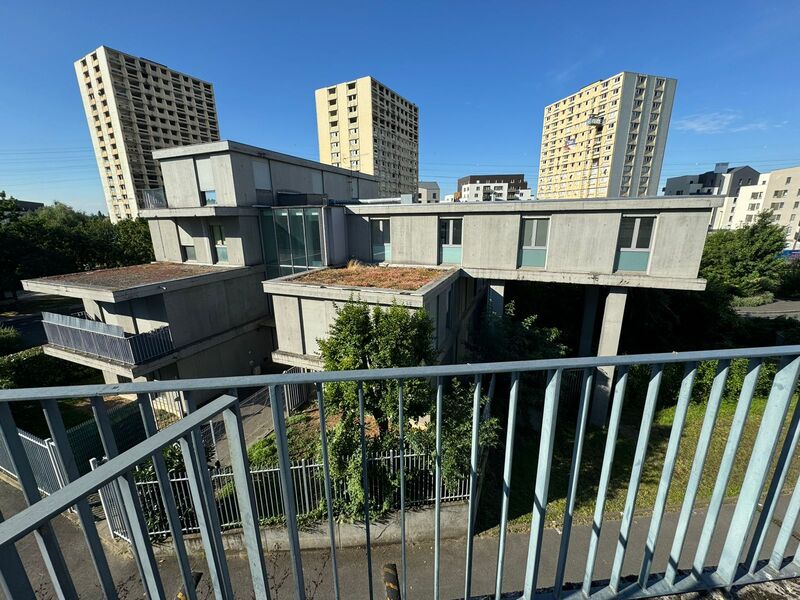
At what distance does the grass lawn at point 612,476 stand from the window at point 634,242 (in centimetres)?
509

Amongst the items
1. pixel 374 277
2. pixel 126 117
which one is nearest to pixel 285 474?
pixel 374 277

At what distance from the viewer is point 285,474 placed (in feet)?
5.18

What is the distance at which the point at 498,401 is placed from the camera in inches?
441

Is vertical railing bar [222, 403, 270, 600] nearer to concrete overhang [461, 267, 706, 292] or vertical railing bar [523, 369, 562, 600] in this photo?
vertical railing bar [523, 369, 562, 600]

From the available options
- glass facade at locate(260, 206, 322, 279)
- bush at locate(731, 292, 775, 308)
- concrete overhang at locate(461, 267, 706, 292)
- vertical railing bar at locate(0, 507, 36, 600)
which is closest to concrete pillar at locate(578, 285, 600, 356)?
concrete overhang at locate(461, 267, 706, 292)

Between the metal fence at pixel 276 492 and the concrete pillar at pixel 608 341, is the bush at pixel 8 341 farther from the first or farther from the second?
the concrete pillar at pixel 608 341

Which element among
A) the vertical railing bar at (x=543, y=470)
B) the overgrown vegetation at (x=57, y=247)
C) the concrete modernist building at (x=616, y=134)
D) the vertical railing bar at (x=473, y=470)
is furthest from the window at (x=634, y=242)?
the concrete modernist building at (x=616, y=134)

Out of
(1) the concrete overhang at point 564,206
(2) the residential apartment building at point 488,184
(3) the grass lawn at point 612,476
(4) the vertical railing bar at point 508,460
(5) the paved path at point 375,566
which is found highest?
(2) the residential apartment building at point 488,184

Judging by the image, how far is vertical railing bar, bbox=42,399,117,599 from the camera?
1.22 m

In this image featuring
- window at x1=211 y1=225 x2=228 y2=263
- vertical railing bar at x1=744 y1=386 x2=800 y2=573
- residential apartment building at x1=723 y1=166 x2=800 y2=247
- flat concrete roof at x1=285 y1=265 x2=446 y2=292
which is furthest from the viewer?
residential apartment building at x1=723 y1=166 x2=800 y2=247

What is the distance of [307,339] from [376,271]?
3738 millimetres

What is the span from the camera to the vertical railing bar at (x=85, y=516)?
1.22m

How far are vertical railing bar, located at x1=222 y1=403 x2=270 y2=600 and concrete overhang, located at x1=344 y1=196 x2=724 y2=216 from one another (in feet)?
41.3

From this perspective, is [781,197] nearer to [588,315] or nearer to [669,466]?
[588,315]
